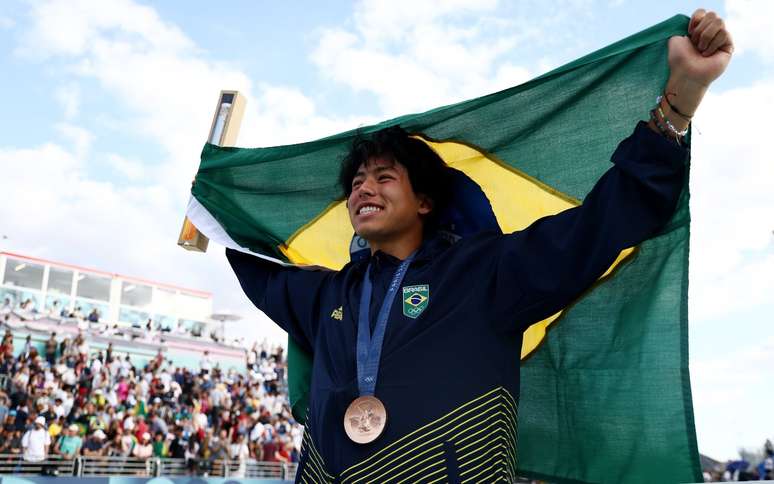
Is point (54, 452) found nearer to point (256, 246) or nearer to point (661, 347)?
point (256, 246)

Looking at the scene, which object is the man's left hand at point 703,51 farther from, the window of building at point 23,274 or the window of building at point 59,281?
the window of building at point 59,281

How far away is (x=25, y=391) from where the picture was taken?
1321 centimetres

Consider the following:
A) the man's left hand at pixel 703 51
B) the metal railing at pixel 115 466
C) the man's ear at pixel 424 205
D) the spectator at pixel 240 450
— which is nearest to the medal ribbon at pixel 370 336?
the man's ear at pixel 424 205

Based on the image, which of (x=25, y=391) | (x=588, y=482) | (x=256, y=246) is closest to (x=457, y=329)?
(x=588, y=482)

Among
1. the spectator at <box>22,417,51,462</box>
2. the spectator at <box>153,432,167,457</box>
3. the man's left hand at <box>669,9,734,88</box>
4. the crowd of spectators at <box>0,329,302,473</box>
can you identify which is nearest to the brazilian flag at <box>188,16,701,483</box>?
the man's left hand at <box>669,9,734,88</box>

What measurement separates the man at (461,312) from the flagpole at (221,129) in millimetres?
1134

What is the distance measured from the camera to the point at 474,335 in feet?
7.20

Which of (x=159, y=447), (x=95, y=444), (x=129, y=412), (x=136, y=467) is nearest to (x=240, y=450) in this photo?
(x=159, y=447)

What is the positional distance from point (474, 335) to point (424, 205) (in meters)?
0.69

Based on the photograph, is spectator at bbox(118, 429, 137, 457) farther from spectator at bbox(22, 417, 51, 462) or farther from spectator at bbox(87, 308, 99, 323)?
spectator at bbox(87, 308, 99, 323)

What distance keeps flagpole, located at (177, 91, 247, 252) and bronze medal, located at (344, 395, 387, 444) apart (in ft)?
5.28

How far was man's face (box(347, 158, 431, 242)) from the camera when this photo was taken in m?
2.56

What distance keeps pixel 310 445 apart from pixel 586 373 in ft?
3.32

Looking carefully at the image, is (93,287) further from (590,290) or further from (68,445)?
(590,290)
